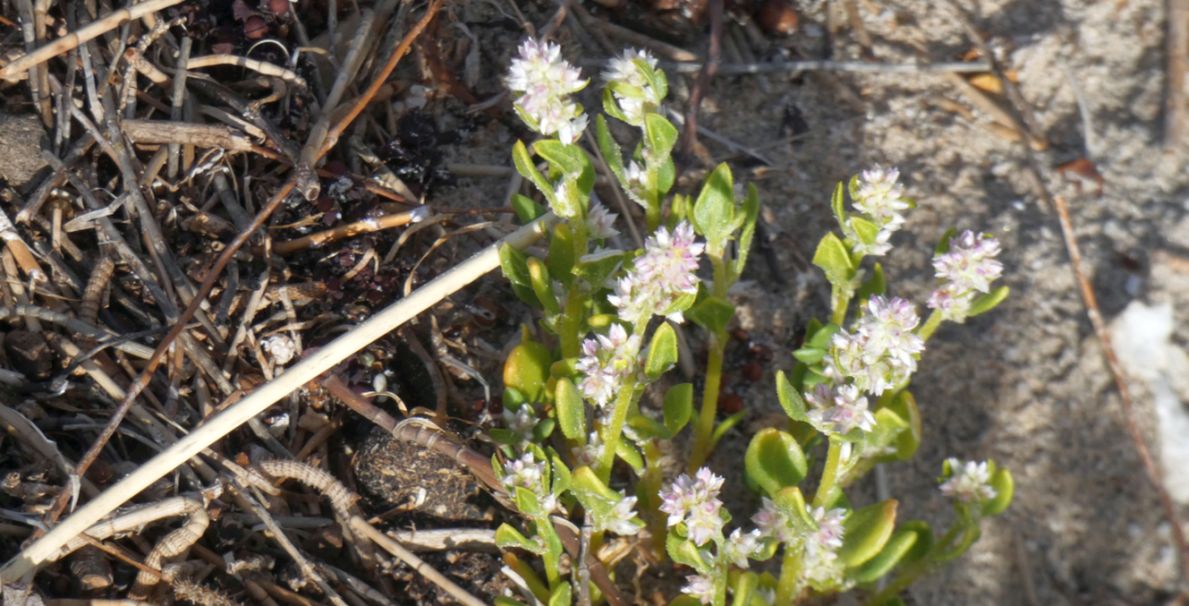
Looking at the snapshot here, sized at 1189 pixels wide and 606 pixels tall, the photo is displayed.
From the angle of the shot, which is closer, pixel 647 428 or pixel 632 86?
pixel 632 86

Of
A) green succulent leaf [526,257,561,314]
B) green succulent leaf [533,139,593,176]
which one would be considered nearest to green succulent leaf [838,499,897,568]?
green succulent leaf [526,257,561,314]

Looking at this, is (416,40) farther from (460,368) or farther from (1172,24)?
(1172,24)

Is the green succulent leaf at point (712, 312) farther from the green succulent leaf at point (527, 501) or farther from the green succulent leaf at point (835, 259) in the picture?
the green succulent leaf at point (527, 501)

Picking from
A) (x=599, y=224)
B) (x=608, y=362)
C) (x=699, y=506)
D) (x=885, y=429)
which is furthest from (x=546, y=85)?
(x=885, y=429)

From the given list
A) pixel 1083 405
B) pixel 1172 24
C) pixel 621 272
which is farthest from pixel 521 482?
pixel 1172 24

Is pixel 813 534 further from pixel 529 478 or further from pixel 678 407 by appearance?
pixel 529 478

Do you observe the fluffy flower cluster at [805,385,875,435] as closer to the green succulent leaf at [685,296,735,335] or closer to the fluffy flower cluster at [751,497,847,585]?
the fluffy flower cluster at [751,497,847,585]
